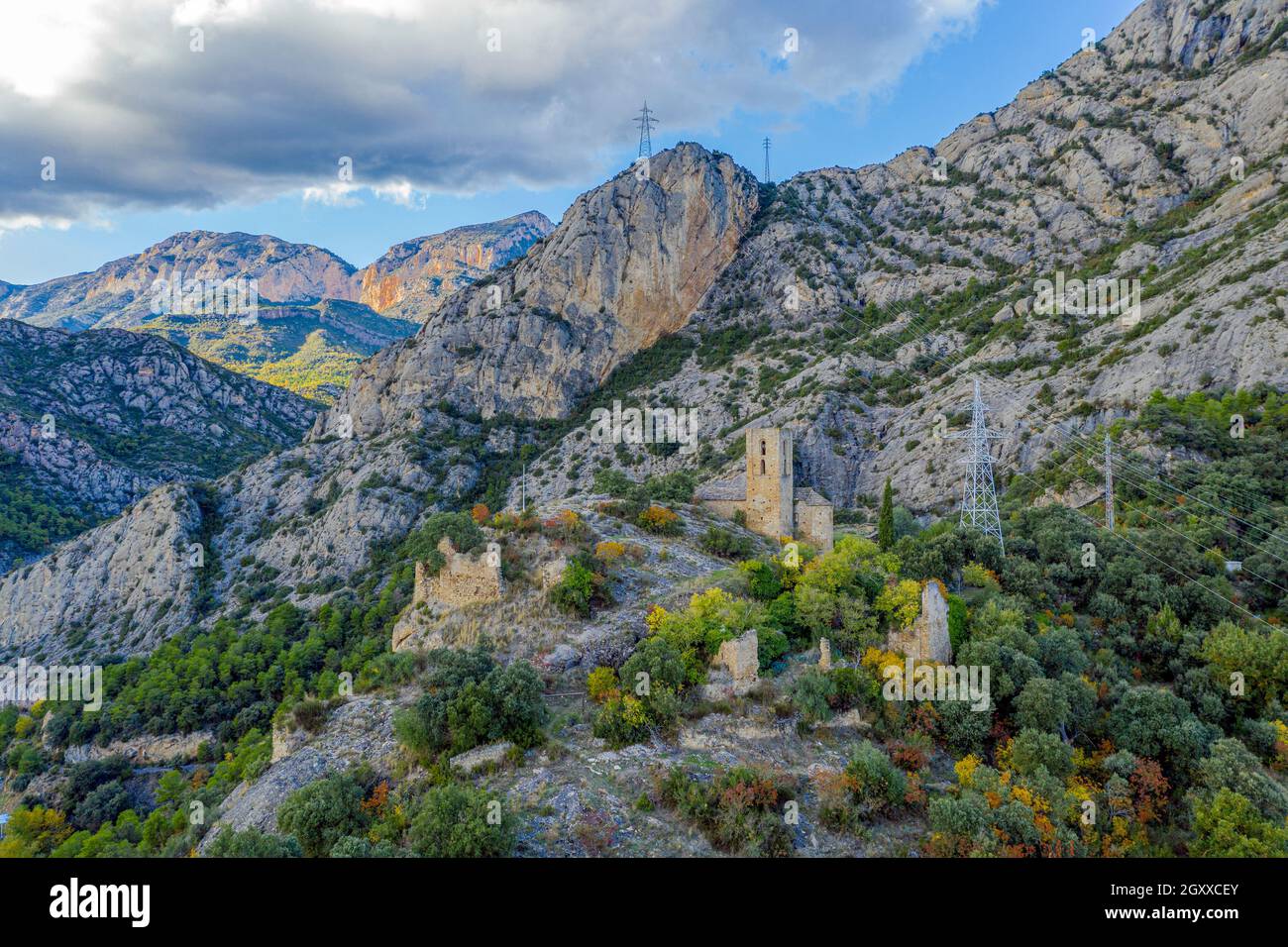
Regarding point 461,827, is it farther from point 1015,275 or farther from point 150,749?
point 1015,275

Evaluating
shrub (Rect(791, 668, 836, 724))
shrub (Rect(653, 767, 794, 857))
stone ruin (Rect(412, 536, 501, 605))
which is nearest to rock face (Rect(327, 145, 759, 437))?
stone ruin (Rect(412, 536, 501, 605))

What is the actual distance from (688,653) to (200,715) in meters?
47.5

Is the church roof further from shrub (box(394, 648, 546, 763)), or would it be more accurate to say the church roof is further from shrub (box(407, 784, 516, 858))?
shrub (box(407, 784, 516, 858))

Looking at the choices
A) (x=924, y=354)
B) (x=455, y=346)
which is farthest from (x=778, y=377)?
(x=455, y=346)

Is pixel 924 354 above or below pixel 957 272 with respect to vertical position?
below

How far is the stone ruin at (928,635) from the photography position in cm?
2228

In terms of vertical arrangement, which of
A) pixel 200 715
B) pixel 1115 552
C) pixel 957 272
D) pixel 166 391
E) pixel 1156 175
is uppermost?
pixel 1156 175

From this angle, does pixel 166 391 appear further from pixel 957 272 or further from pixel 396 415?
pixel 957 272

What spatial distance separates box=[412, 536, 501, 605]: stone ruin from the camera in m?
27.4

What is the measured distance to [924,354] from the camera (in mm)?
79562

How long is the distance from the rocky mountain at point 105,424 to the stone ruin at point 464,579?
9213 cm

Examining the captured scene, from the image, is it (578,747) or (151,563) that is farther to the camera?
(151,563)

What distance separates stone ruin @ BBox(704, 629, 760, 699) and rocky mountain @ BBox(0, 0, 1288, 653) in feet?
144

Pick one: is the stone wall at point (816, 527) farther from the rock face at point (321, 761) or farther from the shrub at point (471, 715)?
the rock face at point (321, 761)
